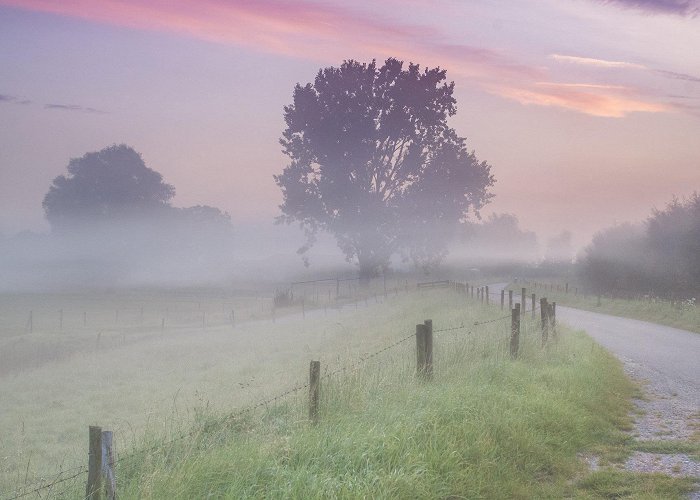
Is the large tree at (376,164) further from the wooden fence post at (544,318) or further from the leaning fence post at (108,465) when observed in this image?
the leaning fence post at (108,465)

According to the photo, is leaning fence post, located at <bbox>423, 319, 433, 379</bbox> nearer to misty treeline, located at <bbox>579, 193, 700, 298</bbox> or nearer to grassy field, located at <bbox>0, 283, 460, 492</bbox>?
grassy field, located at <bbox>0, 283, 460, 492</bbox>

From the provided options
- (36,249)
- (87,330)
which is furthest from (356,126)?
(36,249)

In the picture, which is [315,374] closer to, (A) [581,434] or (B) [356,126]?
(A) [581,434]

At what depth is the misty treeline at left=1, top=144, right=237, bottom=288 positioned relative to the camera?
8306 centimetres

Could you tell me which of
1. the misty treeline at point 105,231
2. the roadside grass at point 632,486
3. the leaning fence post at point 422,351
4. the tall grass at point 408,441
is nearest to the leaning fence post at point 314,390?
the tall grass at point 408,441

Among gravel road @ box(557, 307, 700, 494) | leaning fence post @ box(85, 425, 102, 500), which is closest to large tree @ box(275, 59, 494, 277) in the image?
gravel road @ box(557, 307, 700, 494)

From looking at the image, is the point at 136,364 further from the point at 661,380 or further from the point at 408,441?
the point at 408,441

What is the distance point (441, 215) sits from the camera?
54.0 metres

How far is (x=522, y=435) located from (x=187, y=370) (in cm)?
2192

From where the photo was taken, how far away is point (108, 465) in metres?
5.55

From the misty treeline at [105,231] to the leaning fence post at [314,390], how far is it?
7863cm

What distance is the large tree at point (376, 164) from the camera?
174 feet

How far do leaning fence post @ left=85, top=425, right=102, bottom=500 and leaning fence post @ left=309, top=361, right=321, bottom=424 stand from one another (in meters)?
3.31

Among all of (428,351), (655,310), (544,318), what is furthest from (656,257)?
(428,351)
